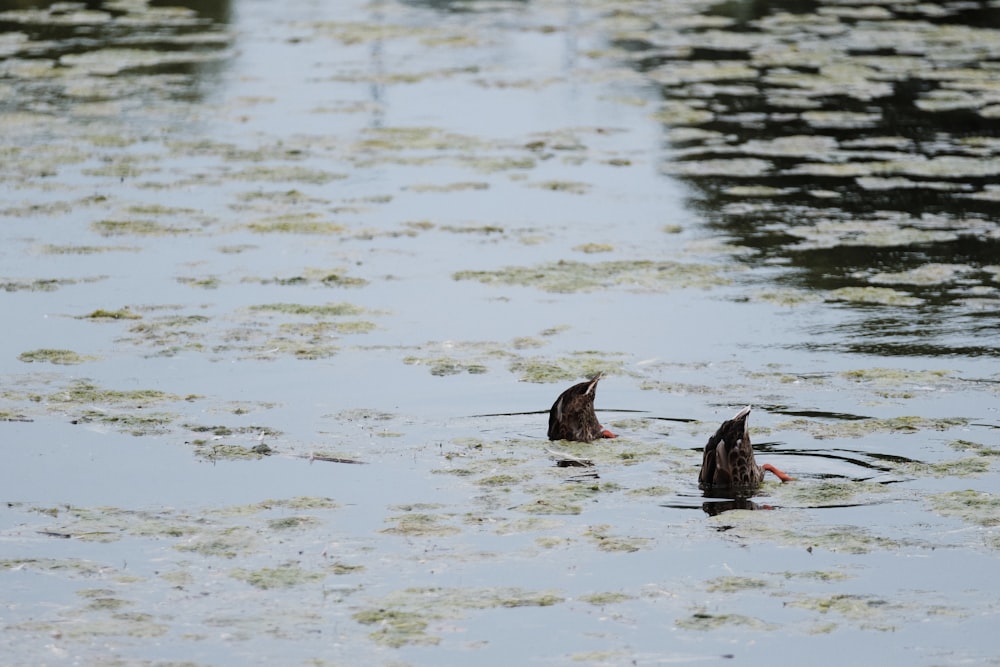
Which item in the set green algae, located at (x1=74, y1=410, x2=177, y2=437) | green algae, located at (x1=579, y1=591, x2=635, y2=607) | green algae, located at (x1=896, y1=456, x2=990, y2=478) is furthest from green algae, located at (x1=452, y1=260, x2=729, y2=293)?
green algae, located at (x1=579, y1=591, x2=635, y2=607)

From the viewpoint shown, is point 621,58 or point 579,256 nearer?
point 579,256

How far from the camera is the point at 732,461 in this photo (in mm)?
8922

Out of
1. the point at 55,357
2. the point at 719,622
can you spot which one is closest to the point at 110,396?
the point at 55,357

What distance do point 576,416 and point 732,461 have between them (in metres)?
1.08

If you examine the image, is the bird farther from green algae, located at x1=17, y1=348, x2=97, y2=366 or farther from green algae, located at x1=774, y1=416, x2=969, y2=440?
green algae, located at x1=17, y1=348, x2=97, y2=366

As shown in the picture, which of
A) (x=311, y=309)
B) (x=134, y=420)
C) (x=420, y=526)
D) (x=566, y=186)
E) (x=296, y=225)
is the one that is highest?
(x=420, y=526)

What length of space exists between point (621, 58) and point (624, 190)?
23.4 feet

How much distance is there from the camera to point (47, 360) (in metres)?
11.3

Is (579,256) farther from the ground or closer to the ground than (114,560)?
closer to the ground

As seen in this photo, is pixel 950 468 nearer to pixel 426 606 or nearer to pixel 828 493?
pixel 828 493

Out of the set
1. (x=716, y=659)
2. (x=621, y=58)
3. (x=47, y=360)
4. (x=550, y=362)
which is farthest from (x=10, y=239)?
(x=621, y=58)

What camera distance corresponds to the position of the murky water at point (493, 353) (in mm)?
7598

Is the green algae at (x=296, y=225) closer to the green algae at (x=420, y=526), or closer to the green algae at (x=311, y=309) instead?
the green algae at (x=311, y=309)

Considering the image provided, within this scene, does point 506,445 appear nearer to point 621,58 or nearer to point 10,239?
point 10,239
